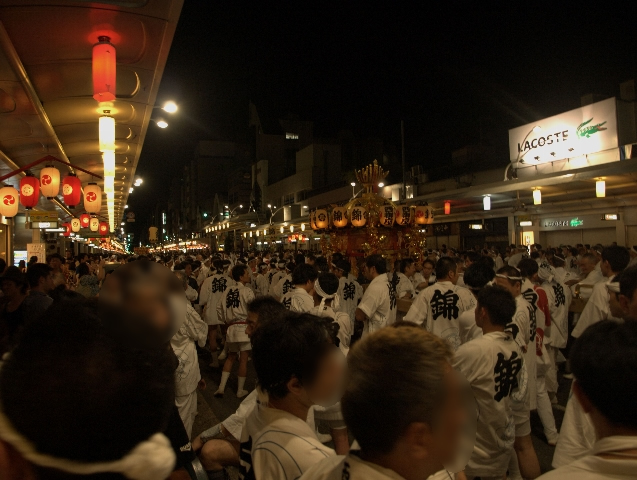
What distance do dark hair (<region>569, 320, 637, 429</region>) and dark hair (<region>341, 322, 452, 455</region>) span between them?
0.70m

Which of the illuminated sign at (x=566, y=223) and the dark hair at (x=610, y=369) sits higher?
the illuminated sign at (x=566, y=223)

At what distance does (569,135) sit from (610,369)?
22.0 metres

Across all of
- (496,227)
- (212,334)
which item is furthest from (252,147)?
(212,334)

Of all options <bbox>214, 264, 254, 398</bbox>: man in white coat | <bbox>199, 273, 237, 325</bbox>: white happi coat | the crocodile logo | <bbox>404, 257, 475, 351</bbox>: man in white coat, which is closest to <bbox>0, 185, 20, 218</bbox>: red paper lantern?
<bbox>199, 273, 237, 325</bbox>: white happi coat

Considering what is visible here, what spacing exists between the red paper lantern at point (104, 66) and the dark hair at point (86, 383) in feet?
18.0

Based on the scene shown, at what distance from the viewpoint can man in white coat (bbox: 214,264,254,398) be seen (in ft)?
24.5

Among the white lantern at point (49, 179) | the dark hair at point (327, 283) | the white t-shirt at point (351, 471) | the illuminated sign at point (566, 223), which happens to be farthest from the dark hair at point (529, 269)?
the illuminated sign at point (566, 223)

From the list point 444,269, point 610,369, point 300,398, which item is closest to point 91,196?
point 444,269

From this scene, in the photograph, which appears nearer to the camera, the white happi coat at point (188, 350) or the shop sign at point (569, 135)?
the white happi coat at point (188, 350)

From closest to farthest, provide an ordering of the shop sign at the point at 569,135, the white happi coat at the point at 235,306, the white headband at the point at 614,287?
the white headband at the point at 614,287 < the white happi coat at the point at 235,306 < the shop sign at the point at 569,135

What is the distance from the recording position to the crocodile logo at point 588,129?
61.8ft

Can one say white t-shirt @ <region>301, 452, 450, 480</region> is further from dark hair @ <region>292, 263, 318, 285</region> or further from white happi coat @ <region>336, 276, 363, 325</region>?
white happi coat @ <region>336, 276, 363, 325</region>

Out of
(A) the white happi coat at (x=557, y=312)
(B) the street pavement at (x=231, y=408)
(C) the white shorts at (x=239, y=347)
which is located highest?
(A) the white happi coat at (x=557, y=312)

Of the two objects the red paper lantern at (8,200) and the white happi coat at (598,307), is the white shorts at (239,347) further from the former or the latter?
the red paper lantern at (8,200)
